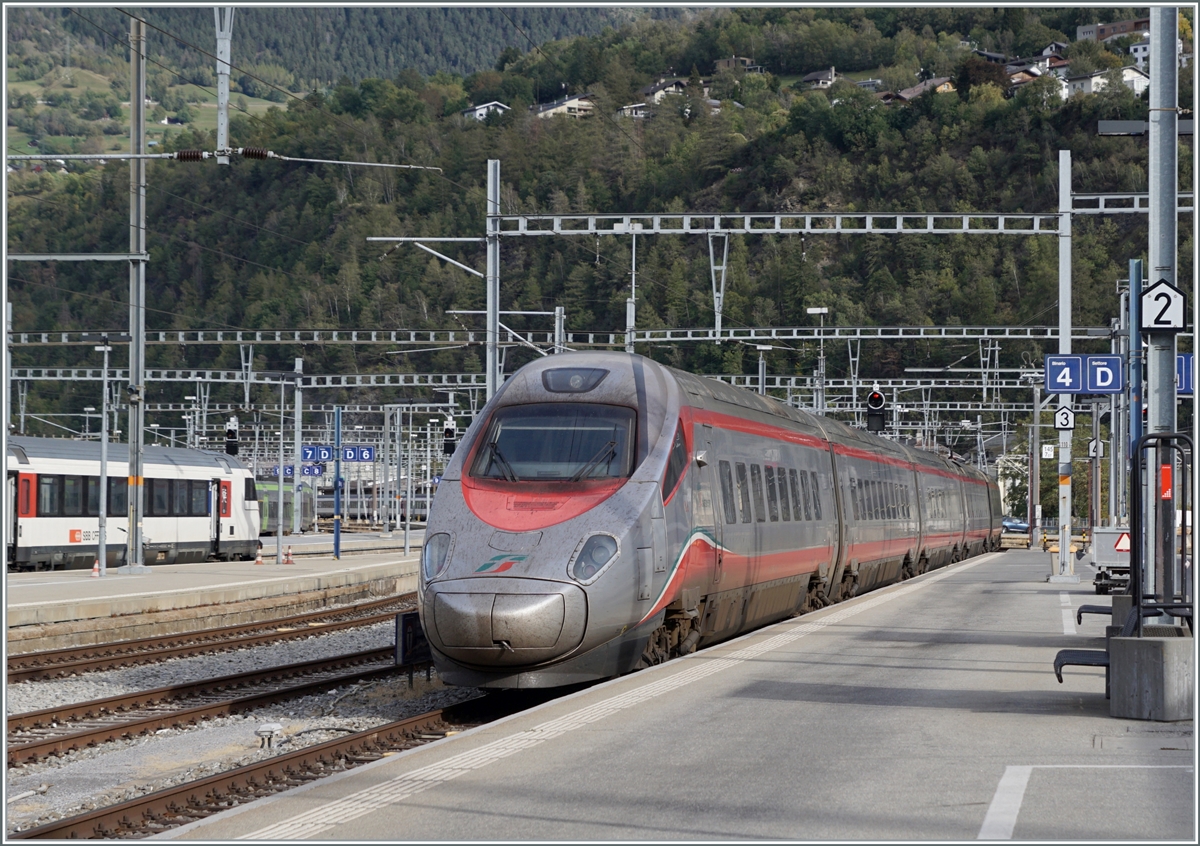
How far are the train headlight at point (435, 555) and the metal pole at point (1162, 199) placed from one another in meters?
6.29

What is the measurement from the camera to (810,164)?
383ft

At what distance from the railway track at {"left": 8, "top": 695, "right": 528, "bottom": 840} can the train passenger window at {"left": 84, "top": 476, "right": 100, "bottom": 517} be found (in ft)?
86.0

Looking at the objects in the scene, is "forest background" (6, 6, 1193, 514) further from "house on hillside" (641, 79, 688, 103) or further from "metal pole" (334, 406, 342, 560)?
"metal pole" (334, 406, 342, 560)

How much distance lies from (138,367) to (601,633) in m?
20.8

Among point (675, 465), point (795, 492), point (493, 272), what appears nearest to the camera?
point (675, 465)

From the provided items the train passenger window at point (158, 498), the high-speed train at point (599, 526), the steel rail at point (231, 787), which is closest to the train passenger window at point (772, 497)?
the high-speed train at point (599, 526)

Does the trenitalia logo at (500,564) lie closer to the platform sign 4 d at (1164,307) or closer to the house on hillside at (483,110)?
the platform sign 4 d at (1164,307)

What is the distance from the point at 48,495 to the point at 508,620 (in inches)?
1055

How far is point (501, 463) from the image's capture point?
1495 centimetres

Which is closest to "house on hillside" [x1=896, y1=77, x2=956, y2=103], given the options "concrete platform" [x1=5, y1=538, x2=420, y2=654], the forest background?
the forest background

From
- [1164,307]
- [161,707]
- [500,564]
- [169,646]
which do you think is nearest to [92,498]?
[169,646]

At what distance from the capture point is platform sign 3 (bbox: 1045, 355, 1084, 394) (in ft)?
75.9

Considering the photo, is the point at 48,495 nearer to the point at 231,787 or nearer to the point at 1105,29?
the point at 231,787

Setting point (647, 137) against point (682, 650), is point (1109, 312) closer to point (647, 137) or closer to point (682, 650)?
point (647, 137)
